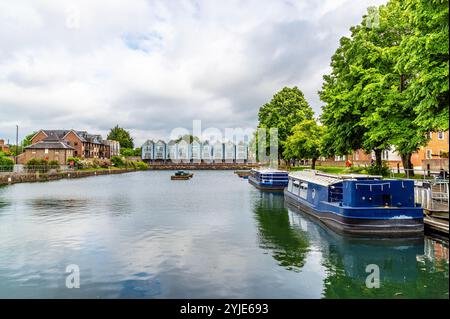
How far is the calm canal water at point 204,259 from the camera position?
1326 cm

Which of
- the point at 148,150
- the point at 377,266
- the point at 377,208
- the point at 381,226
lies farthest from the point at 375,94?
the point at 148,150

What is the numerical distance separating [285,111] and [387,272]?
7459 cm

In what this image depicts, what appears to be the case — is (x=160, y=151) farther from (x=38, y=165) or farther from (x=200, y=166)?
(x=38, y=165)

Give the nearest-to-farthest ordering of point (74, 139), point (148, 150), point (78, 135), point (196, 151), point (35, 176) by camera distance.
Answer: point (35, 176), point (74, 139), point (78, 135), point (148, 150), point (196, 151)

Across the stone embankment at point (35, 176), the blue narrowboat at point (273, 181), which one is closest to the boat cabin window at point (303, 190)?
the blue narrowboat at point (273, 181)

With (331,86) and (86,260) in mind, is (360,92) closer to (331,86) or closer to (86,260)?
(331,86)

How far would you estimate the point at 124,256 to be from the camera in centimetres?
1784

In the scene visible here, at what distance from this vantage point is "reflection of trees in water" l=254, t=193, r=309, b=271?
57.0 feet

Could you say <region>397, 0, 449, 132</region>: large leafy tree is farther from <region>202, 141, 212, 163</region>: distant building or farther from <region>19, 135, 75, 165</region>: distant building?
<region>202, 141, 212, 163</region>: distant building

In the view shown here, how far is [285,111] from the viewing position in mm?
87500

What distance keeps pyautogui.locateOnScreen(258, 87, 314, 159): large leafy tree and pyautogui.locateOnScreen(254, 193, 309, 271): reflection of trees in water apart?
51.9 m
